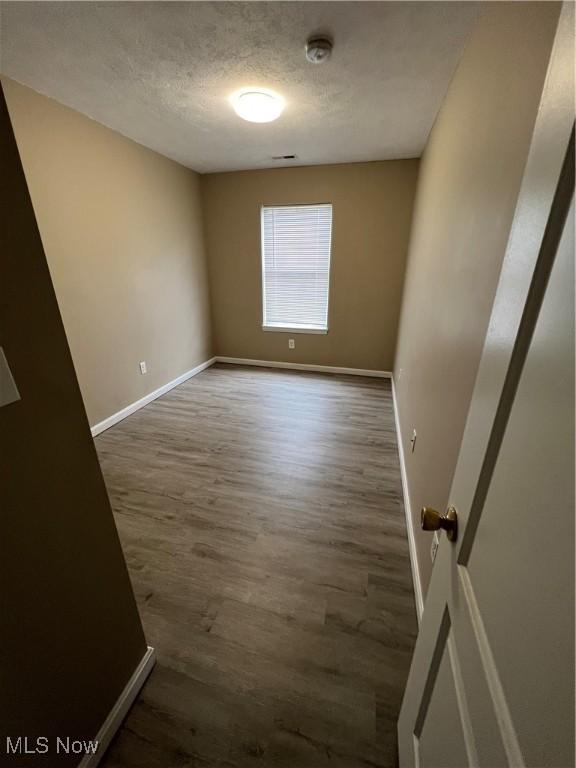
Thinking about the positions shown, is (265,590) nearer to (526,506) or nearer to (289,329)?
(526,506)

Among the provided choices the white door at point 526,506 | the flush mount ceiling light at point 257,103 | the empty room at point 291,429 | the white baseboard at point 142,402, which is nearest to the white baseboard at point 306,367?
the white baseboard at point 142,402

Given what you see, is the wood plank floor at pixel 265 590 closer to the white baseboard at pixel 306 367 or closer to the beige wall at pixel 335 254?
the white baseboard at pixel 306 367

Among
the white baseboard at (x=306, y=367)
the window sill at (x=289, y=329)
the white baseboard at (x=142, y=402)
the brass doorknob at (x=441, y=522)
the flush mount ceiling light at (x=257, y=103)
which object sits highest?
the flush mount ceiling light at (x=257, y=103)

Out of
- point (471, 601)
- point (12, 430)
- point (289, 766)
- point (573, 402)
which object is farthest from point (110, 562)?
point (573, 402)

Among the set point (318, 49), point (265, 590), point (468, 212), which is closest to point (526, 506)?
point (468, 212)

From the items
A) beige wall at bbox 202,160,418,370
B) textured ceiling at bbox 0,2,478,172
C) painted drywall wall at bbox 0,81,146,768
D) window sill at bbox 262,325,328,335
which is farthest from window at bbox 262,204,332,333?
painted drywall wall at bbox 0,81,146,768

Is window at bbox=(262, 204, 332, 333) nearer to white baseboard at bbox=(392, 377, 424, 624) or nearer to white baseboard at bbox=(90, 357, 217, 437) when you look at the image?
white baseboard at bbox=(90, 357, 217, 437)

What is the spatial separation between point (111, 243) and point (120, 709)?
3059mm

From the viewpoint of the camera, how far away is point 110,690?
1022mm

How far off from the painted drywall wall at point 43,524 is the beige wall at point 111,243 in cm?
203

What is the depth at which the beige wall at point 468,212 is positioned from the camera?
0.79m

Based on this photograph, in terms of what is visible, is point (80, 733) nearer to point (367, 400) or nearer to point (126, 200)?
point (367, 400)

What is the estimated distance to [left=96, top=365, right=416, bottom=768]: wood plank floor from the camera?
104 centimetres

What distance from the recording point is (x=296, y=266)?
157 inches
